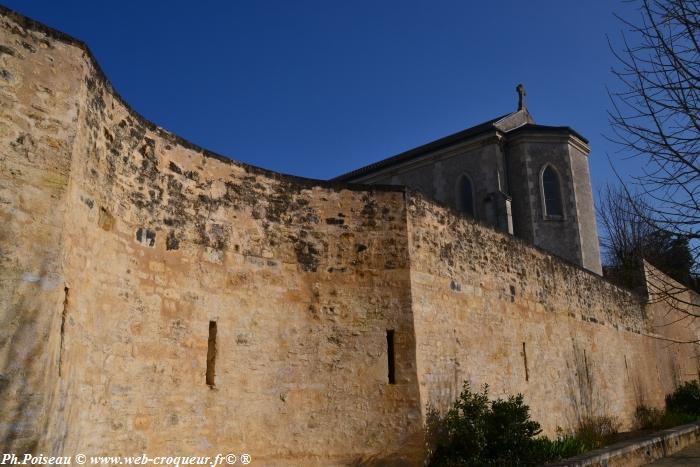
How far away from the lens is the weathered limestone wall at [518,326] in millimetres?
8445

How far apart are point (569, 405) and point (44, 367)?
1045cm

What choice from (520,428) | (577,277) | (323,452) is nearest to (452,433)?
(520,428)

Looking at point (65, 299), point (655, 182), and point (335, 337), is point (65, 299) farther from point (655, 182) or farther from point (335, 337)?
point (655, 182)

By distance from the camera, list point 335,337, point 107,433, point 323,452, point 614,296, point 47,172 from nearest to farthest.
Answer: point 47,172, point 107,433, point 323,452, point 335,337, point 614,296

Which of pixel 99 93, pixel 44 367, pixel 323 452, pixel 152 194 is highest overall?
pixel 99 93

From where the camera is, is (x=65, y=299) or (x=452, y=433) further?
(x=452, y=433)

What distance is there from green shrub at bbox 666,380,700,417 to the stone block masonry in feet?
32.4

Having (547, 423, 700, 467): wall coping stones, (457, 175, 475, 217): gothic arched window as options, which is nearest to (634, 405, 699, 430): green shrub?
(547, 423, 700, 467): wall coping stones

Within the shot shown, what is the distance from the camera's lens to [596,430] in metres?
12.6

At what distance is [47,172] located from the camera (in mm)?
4668

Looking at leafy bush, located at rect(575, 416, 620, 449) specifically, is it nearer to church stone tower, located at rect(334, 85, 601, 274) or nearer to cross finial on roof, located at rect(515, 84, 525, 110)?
church stone tower, located at rect(334, 85, 601, 274)

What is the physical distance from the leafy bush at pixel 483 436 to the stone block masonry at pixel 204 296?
322 millimetres

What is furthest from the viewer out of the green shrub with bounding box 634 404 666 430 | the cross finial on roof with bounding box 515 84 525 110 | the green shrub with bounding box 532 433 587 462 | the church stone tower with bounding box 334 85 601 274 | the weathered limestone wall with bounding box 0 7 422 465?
the cross finial on roof with bounding box 515 84 525 110

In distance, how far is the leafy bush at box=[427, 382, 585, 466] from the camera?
776cm
